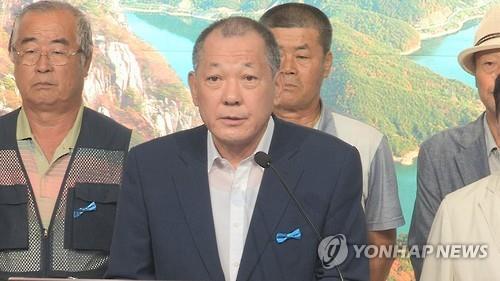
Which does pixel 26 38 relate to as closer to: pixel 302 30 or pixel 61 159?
pixel 61 159

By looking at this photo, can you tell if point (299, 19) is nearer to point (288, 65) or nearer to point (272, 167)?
point (288, 65)

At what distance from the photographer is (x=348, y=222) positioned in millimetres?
2832

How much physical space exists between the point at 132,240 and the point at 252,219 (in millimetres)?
327

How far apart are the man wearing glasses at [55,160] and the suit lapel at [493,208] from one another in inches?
47.2

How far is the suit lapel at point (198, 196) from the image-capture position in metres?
2.76

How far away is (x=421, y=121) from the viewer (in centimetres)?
476

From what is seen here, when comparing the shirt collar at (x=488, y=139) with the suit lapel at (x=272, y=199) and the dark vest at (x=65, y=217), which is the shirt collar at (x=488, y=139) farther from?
the dark vest at (x=65, y=217)

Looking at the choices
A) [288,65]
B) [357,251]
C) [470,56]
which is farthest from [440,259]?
[288,65]

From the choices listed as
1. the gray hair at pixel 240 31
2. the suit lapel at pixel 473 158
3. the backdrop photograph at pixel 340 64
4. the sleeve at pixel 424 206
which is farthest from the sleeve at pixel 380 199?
the backdrop photograph at pixel 340 64

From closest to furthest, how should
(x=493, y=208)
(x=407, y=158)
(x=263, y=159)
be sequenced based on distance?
(x=263, y=159) < (x=493, y=208) < (x=407, y=158)

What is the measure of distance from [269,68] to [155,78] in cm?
195

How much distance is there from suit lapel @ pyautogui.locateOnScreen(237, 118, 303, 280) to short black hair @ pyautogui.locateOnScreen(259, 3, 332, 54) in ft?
2.86

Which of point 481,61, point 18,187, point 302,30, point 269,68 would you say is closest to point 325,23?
point 302,30

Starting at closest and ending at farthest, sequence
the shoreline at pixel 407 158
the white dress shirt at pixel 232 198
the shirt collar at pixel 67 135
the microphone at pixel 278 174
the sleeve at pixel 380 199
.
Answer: the microphone at pixel 278 174 → the white dress shirt at pixel 232 198 → the shirt collar at pixel 67 135 → the sleeve at pixel 380 199 → the shoreline at pixel 407 158
